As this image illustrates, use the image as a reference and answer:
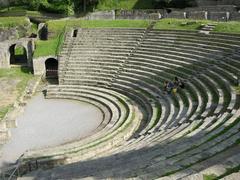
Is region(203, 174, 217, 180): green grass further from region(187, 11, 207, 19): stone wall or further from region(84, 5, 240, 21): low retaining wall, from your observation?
region(187, 11, 207, 19): stone wall

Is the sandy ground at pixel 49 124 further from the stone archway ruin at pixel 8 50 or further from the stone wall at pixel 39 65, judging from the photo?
the stone archway ruin at pixel 8 50

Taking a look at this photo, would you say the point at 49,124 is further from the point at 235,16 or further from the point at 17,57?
the point at 235,16

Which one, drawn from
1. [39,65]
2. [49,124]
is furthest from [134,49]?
[49,124]

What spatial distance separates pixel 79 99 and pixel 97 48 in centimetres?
592

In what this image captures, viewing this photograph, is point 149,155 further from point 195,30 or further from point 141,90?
point 195,30

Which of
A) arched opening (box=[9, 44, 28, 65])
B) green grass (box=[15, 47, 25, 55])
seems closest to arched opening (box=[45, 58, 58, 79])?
arched opening (box=[9, 44, 28, 65])

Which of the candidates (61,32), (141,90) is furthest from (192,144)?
(61,32)

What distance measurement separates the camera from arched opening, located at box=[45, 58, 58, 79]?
3159 centimetres

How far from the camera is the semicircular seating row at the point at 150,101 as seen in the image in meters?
11.6

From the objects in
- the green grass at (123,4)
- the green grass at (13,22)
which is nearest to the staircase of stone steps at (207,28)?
the green grass at (123,4)

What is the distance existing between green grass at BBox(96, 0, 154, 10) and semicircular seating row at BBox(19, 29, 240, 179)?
1501 centimetres

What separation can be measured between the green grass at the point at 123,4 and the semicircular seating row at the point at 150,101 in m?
15.0

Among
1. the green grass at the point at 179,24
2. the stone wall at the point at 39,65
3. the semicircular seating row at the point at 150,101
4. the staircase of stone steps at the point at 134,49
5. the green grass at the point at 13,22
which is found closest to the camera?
the semicircular seating row at the point at 150,101

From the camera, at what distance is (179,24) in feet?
101
